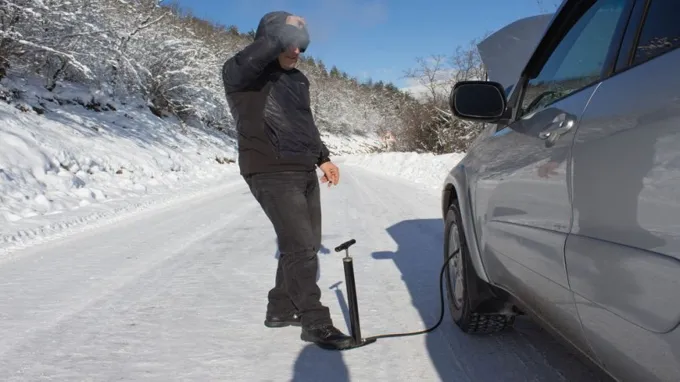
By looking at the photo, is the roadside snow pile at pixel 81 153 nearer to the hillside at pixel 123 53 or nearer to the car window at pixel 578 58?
the hillside at pixel 123 53

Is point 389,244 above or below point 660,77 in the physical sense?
below

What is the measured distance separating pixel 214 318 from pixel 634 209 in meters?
2.62

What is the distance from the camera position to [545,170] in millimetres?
1562

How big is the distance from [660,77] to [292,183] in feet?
6.18

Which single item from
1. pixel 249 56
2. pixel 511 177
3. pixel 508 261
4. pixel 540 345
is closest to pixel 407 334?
pixel 540 345

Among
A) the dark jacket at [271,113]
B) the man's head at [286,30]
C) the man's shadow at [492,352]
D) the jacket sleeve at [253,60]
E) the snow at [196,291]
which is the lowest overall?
the snow at [196,291]

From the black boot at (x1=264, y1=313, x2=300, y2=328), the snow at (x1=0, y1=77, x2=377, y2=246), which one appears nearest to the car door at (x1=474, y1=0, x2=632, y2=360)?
the black boot at (x1=264, y1=313, x2=300, y2=328)

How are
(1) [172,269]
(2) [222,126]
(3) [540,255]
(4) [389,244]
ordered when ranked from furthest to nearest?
1. (2) [222,126]
2. (4) [389,244]
3. (1) [172,269]
4. (3) [540,255]

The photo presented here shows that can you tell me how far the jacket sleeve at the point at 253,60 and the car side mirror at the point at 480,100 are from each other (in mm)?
916

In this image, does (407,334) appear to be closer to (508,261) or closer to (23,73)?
(508,261)

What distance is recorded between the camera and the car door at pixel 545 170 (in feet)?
4.82

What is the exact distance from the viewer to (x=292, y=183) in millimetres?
2686

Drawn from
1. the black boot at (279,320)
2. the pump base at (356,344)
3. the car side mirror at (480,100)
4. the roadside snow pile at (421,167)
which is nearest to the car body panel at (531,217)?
the car side mirror at (480,100)

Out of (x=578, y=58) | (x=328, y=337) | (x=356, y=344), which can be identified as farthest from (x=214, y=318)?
(x=578, y=58)
